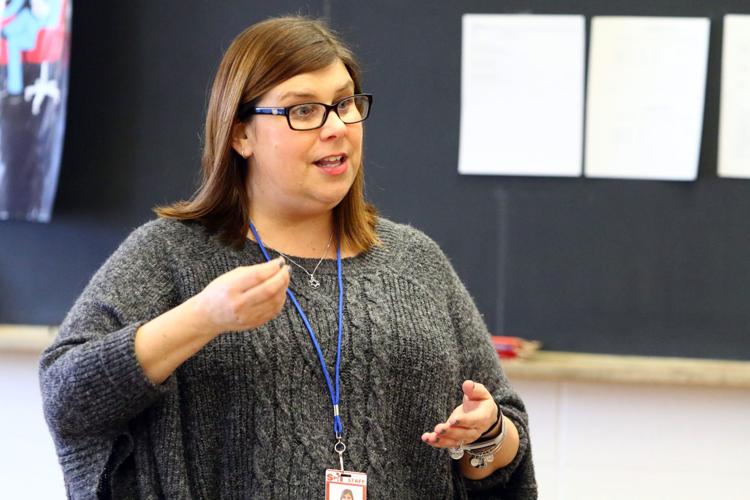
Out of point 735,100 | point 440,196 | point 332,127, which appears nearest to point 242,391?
point 332,127

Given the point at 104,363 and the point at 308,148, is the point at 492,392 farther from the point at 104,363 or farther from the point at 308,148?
the point at 104,363

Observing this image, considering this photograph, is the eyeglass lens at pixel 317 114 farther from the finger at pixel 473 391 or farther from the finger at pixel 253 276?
the finger at pixel 473 391

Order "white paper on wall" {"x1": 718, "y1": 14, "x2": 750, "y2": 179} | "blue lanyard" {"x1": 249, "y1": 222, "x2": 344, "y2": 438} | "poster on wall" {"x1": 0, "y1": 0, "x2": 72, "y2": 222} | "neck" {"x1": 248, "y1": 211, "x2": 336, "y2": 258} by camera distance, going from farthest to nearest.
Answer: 1. "poster on wall" {"x1": 0, "y1": 0, "x2": 72, "y2": 222}
2. "white paper on wall" {"x1": 718, "y1": 14, "x2": 750, "y2": 179}
3. "neck" {"x1": 248, "y1": 211, "x2": 336, "y2": 258}
4. "blue lanyard" {"x1": 249, "y1": 222, "x2": 344, "y2": 438}

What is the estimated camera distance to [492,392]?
1657 mm

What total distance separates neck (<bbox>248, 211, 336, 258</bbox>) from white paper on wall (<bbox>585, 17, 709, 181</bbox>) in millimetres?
1013

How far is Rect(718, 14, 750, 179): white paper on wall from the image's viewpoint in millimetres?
2289

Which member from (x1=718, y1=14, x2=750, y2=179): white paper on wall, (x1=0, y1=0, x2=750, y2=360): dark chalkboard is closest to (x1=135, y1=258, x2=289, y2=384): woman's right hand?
(x1=0, y1=0, x2=750, y2=360): dark chalkboard

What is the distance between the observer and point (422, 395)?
1.53 meters

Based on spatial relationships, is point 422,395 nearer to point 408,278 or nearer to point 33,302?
point 408,278

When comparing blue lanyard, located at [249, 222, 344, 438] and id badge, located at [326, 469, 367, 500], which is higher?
blue lanyard, located at [249, 222, 344, 438]

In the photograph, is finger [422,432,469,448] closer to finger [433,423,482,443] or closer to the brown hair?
finger [433,423,482,443]

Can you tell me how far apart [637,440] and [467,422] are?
3.91ft

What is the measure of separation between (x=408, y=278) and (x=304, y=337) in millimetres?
234

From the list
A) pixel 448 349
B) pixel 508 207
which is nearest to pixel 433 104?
pixel 508 207
